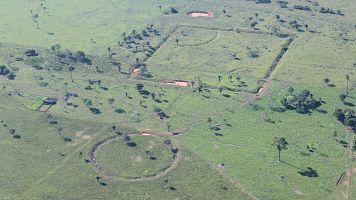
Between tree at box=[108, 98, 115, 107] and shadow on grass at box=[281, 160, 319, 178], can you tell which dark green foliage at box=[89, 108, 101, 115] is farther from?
shadow on grass at box=[281, 160, 319, 178]

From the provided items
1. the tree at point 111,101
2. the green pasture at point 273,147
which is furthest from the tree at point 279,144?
the tree at point 111,101

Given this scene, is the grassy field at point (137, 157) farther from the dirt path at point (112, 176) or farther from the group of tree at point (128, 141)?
the dirt path at point (112, 176)

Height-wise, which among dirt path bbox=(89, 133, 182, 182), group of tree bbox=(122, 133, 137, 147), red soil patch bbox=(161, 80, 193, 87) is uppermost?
red soil patch bbox=(161, 80, 193, 87)

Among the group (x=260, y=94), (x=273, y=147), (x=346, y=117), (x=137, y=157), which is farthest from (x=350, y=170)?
(x=137, y=157)

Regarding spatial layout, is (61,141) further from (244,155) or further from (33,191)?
(244,155)

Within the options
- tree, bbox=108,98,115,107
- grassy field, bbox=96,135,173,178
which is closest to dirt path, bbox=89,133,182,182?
grassy field, bbox=96,135,173,178

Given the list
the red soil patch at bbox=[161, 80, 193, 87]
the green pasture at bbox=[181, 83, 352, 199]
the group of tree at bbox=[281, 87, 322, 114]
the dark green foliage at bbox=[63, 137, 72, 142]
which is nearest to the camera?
the green pasture at bbox=[181, 83, 352, 199]

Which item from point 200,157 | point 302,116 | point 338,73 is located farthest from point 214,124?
point 338,73
